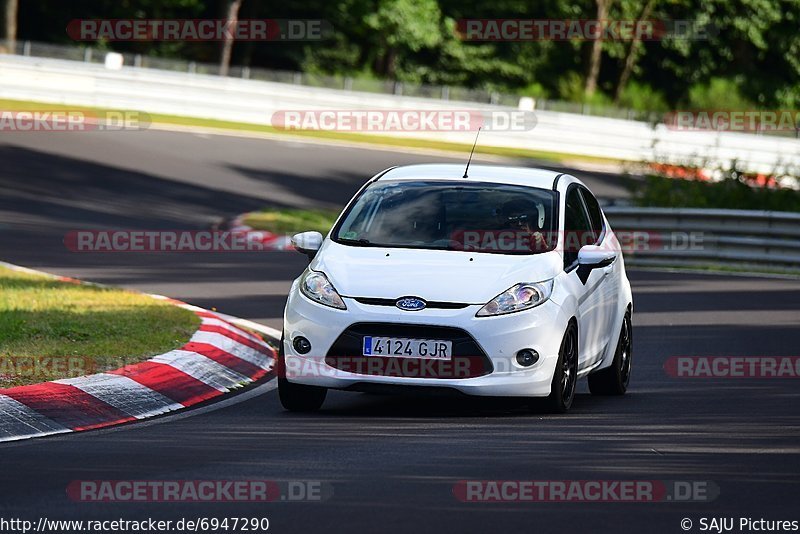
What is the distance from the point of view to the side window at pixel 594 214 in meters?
11.2

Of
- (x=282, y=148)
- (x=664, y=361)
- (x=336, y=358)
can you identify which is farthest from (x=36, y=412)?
(x=282, y=148)

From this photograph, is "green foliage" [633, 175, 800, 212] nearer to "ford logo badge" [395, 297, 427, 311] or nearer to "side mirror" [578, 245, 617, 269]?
"side mirror" [578, 245, 617, 269]

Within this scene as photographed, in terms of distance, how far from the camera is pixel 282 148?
1373 inches

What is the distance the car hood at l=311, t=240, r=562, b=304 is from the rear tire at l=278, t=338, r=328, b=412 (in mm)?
637

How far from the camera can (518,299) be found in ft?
30.8

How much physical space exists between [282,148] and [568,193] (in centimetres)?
2445

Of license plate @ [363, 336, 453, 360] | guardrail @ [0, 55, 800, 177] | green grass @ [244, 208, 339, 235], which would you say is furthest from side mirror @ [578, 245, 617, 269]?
guardrail @ [0, 55, 800, 177]

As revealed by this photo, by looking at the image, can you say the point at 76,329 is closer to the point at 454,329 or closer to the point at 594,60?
the point at 454,329

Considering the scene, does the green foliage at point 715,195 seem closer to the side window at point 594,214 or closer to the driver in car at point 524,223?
the side window at point 594,214

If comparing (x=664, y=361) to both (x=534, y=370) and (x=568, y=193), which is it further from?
(x=534, y=370)

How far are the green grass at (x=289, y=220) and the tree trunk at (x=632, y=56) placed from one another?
1609 inches

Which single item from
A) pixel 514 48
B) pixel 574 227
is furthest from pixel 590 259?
pixel 514 48

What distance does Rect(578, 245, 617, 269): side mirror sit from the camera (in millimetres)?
10000

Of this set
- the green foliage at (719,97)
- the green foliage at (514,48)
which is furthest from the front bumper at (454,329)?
the green foliage at (514,48)
